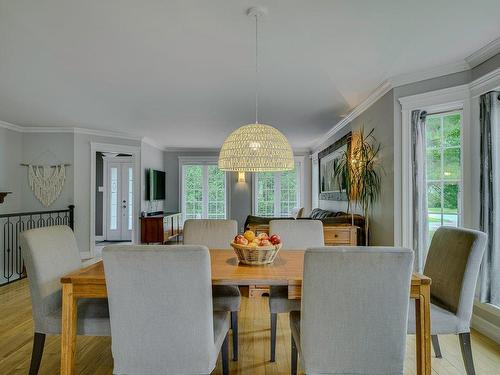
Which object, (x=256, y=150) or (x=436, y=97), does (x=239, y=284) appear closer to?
(x=256, y=150)

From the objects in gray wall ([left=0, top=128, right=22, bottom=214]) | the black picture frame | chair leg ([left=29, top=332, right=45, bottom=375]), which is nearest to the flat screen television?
gray wall ([left=0, top=128, right=22, bottom=214])

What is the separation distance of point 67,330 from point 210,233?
137 cm

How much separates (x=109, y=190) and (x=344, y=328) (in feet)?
25.3

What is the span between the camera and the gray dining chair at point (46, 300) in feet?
6.08

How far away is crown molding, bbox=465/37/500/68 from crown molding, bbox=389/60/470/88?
7cm

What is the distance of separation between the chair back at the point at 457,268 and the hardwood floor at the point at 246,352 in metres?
0.57

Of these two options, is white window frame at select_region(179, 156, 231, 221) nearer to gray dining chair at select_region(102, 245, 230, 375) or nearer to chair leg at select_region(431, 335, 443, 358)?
chair leg at select_region(431, 335, 443, 358)

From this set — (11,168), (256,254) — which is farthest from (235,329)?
(11,168)

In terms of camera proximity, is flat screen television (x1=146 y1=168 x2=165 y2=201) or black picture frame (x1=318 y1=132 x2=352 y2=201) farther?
flat screen television (x1=146 y1=168 x2=165 y2=201)

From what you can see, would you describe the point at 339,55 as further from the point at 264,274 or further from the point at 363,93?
the point at 264,274

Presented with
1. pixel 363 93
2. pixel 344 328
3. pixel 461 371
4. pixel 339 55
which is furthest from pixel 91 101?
pixel 461 371

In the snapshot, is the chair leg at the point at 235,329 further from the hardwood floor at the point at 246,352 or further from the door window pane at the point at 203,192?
the door window pane at the point at 203,192

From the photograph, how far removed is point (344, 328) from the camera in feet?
4.77

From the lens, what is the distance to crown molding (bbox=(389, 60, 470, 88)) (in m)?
2.95
